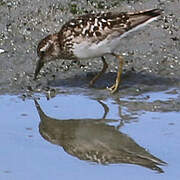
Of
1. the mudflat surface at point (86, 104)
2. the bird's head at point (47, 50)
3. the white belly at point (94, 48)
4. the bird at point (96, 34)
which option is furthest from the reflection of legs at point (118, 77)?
the bird's head at point (47, 50)

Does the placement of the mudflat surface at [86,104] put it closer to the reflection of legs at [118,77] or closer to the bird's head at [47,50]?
the reflection of legs at [118,77]

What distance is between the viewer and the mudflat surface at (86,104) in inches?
298

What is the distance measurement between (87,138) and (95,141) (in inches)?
6.1

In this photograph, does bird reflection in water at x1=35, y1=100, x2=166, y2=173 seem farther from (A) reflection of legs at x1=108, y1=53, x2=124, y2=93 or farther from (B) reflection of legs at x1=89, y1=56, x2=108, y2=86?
(B) reflection of legs at x1=89, y1=56, x2=108, y2=86

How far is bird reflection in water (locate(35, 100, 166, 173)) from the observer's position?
304 inches

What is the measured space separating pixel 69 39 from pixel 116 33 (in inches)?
24.3

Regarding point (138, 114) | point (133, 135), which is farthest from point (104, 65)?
point (133, 135)

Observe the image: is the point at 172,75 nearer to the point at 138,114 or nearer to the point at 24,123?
the point at 138,114

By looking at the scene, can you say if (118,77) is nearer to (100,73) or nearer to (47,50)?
(100,73)

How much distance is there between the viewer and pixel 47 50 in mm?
10375

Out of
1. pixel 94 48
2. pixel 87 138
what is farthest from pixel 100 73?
pixel 87 138

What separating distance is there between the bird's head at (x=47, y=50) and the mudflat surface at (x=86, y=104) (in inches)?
11.0

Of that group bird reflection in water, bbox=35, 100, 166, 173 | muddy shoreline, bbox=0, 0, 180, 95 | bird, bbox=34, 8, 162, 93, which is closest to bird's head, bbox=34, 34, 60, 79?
bird, bbox=34, 8, 162, 93

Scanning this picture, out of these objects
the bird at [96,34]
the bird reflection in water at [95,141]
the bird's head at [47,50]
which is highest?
the bird at [96,34]
